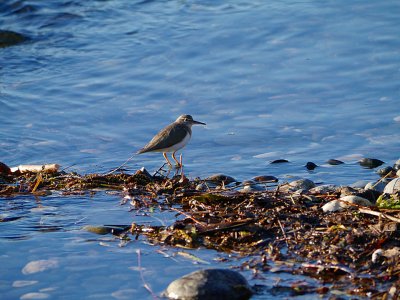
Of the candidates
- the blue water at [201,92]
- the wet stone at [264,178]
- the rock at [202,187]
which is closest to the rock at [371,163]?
the blue water at [201,92]

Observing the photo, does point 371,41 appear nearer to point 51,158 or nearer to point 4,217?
point 51,158

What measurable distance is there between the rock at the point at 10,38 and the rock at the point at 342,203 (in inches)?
408

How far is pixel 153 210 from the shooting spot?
255 inches

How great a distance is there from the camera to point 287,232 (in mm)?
5594

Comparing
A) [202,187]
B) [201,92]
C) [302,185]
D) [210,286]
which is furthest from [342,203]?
[201,92]

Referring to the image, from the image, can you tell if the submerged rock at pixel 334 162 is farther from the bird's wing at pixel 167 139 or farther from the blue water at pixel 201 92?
the bird's wing at pixel 167 139

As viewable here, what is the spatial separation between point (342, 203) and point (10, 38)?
424 inches

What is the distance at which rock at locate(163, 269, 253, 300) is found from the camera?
4.68 metres

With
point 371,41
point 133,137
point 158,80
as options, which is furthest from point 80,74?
point 371,41

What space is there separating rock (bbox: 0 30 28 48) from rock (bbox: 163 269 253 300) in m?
11.0

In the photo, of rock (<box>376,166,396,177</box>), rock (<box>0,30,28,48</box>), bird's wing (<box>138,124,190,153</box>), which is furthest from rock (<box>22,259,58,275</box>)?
rock (<box>0,30,28,48</box>)

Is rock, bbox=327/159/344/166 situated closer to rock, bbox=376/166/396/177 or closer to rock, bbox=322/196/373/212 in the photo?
rock, bbox=376/166/396/177

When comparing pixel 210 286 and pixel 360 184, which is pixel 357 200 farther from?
pixel 210 286

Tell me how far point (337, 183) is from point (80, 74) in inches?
232
